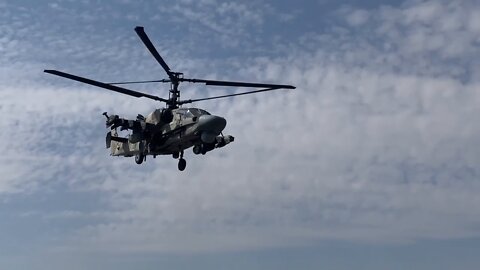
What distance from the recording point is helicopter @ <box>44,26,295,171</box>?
55094 millimetres

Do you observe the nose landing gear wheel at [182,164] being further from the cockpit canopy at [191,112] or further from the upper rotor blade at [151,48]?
the upper rotor blade at [151,48]

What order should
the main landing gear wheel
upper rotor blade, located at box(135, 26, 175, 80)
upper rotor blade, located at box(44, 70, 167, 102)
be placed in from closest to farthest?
upper rotor blade, located at box(135, 26, 175, 80)
upper rotor blade, located at box(44, 70, 167, 102)
the main landing gear wheel

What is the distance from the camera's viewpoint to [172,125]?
57625mm

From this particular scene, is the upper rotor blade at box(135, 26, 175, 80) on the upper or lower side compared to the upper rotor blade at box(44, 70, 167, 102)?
upper

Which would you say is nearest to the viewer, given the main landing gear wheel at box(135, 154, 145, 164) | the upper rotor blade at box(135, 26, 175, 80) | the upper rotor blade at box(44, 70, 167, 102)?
the upper rotor blade at box(135, 26, 175, 80)

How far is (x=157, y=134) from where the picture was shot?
59219 millimetres

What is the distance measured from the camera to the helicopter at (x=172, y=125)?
181ft

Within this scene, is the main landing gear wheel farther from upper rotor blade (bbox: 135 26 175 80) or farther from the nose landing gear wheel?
upper rotor blade (bbox: 135 26 175 80)

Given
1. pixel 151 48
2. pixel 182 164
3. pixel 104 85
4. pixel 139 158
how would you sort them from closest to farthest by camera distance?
pixel 151 48
pixel 104 85
pixel 182 164
pixel 139 158

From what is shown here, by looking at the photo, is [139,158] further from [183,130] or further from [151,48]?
[151,48]

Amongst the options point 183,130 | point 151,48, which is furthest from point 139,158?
point 151,48

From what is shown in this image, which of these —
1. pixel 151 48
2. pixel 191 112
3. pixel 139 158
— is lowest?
pixel 139 158

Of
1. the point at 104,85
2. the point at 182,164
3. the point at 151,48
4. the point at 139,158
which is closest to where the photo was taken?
the point at 151,48

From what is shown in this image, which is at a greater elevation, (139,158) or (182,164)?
(139,158)
